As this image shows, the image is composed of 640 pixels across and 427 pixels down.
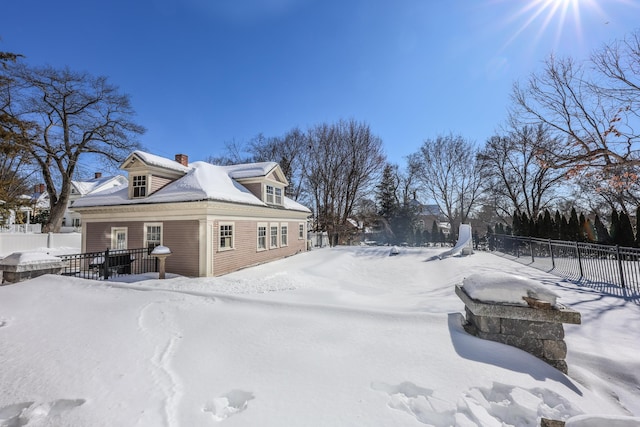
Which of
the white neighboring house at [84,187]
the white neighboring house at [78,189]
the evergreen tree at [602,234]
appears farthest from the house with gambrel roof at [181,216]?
the white neighboring house at [78,189]

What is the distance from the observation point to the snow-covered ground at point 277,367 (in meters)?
2.19

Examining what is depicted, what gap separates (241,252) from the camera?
511 inches

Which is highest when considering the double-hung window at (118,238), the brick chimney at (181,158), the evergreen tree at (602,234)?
the brick chimney at (181,158)

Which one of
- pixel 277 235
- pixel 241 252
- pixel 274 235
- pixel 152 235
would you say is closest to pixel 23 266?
pixel 152 235

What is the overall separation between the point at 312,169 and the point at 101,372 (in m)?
27.2

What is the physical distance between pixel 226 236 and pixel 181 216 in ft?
6.73

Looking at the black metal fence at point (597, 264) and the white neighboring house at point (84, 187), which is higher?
the white neighboring house at point (84, 187)

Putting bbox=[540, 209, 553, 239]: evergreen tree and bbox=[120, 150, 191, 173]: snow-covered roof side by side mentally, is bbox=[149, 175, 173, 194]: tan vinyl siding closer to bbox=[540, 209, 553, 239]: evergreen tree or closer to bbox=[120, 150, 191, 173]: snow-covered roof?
bbox=[120, 150, 191, 173]: snow-covered roof

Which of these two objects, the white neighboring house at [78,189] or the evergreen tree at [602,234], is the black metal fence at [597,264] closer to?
the evergreen tree at [602,234]

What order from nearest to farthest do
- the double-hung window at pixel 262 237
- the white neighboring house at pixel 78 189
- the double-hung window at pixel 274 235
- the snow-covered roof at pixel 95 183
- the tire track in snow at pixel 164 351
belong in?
the tire track in snow at pixel 164 351, the double-hung window at pixel 262 237, the double-hung window at pixel 274 235, the snow-covered roof at pixel 95 183, the white neighboring house at pixel 78 189

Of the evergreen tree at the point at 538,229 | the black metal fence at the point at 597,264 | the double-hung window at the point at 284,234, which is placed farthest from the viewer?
the evergreen tree at the point at 538,229

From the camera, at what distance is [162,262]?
383 inches

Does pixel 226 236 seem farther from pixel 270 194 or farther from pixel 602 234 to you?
pixel 602 234

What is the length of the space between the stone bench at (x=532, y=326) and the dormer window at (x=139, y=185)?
1348 centimetres
